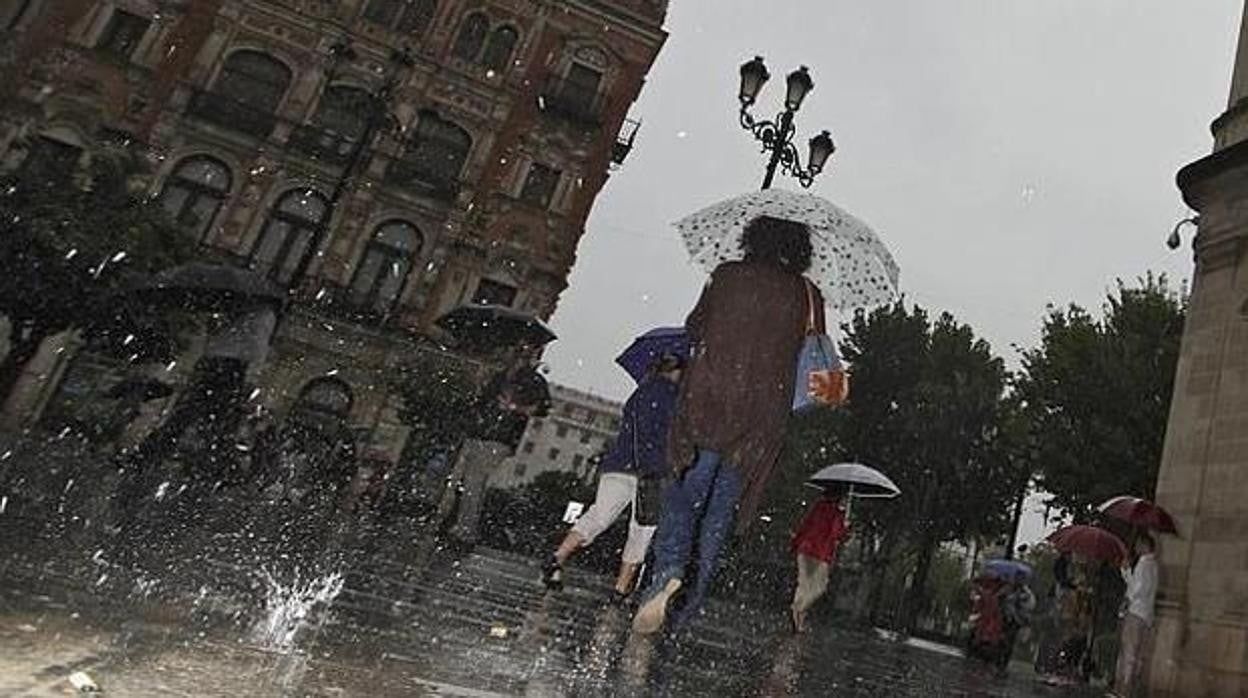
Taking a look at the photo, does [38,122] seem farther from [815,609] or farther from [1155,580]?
[1155,580]

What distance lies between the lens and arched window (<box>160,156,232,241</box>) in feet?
76.7

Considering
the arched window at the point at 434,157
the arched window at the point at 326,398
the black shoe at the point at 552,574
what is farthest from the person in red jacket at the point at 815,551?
the arched window at the point at 434,157

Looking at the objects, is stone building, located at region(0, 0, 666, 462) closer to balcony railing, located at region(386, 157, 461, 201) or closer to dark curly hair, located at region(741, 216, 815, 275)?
balcony railing, located at region(386, 157, 461, 201)

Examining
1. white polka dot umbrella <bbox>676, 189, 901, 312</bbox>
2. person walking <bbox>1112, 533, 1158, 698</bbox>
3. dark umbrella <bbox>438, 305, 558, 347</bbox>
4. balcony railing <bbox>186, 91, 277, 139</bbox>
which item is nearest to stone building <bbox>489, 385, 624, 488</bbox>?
balcony railing <bbox>186, 91, 277, 139</bbox>

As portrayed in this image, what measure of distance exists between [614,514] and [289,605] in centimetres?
275

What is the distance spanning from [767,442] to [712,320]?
0.62 meters

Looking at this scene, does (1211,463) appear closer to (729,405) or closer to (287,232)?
(729,405)

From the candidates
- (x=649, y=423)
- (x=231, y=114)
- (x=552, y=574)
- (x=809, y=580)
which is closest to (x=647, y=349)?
(x=649, y=423)

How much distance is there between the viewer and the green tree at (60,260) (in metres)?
10.6

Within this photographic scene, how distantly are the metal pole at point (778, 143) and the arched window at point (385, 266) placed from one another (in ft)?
50.8

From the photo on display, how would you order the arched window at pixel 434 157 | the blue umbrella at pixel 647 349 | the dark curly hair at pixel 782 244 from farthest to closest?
the arched window at pixel 434 157, the blue umbrella at pixel 647 349, the dark curly hair at pixel 782 244

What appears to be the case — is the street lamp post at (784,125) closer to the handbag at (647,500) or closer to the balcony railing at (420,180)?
the handbag at (647,500)

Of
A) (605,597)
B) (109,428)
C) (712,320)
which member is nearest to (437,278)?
(109,428)

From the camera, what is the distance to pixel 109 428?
29.0 feet
